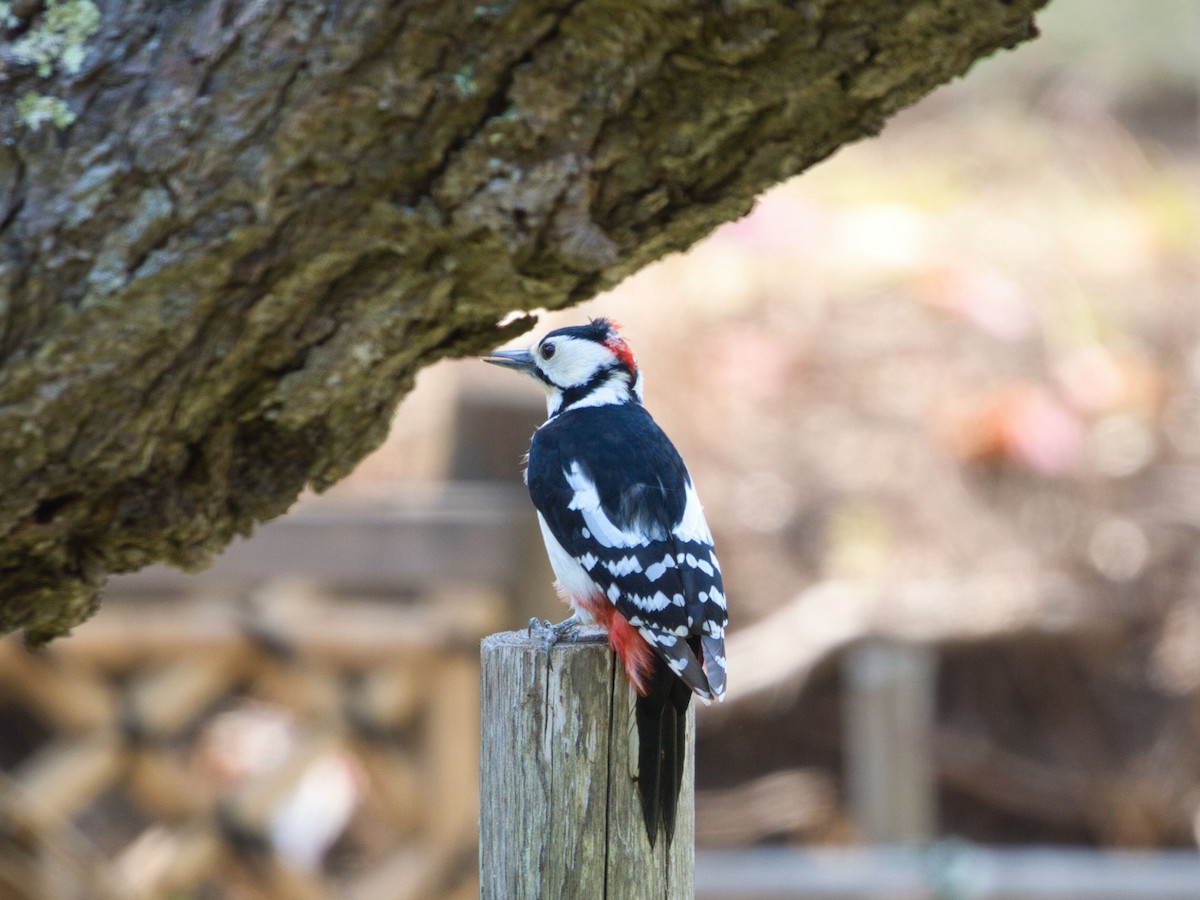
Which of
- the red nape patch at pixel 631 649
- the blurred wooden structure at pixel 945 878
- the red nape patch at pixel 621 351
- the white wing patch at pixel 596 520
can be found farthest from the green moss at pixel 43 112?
the blurred wooden structure at pixel 945 878

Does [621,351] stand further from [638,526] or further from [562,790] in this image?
[562,790]

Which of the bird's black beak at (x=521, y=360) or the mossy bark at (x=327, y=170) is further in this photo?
the bird's black beak at (x=521, y=360)

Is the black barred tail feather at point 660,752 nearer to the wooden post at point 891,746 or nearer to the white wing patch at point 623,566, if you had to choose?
the white wing patch at point 623,566

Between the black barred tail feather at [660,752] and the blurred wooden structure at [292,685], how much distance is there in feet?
6.32

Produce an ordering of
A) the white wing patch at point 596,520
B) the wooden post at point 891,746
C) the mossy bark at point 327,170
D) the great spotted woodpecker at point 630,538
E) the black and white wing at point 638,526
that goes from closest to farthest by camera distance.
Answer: the mossy bark at point 327,170 < the great spotted woodpecker at point 630,538 < the black and white wing at point 638,526 < the white wing patch at point 596,520 < the wooden post at point 891,746

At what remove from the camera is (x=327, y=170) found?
201 centimetres

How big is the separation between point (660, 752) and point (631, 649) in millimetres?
224

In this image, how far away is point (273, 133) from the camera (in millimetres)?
1960

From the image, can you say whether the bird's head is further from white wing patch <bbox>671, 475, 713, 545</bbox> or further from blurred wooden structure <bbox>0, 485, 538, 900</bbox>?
blurred wooden structure <bbox>0, 485, 538, 900</bbox>

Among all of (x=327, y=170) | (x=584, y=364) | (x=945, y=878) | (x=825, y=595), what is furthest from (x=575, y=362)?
(x=825, y=595)

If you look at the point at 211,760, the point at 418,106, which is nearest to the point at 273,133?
the point at 418,106

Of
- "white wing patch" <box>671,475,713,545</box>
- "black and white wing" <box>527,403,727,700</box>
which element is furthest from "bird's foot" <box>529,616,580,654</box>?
"white wing patch" <box>671,475,713,545</box>

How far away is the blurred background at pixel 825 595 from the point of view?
439 cm

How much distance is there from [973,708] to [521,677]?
5.12 m
